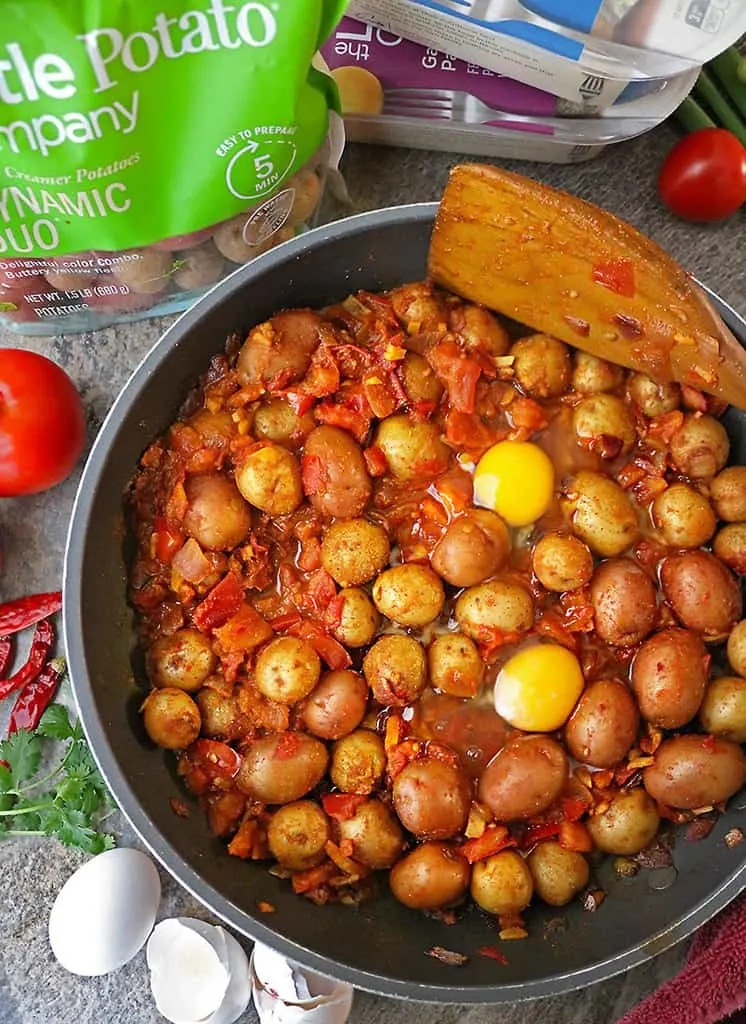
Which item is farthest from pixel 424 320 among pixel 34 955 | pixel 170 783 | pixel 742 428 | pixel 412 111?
pixel 34 955

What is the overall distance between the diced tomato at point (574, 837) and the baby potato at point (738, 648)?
379 mm

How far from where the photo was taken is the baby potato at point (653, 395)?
67.7 inches

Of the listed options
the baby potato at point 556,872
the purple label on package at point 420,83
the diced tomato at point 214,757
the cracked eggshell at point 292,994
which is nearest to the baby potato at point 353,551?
the diced tomato at point 214,757

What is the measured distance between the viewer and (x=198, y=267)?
69.9 inches

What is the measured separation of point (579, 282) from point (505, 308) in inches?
5.8

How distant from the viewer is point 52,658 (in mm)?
1906

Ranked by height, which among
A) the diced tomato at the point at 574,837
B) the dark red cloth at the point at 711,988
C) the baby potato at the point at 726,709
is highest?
the baby potato at the point at 726,709

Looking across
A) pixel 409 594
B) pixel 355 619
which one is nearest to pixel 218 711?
pixel 355 619

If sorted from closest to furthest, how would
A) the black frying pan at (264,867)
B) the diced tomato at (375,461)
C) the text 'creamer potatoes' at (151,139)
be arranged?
1. the text 'creamer potatoes' at (151,139)
2. the black frying pan at (264,867)
3. the diced tomato at (375,461)

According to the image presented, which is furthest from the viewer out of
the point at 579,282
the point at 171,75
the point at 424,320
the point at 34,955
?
the point at 34,955

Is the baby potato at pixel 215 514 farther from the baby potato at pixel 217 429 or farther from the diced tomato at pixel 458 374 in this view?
the diced tomato at pixel 458 374

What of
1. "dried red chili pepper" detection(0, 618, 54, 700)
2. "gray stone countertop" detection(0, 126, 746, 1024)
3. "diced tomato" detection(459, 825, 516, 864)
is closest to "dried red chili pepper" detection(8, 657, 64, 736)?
"dried red chili pepper" detection(0, 618, 54, 700)

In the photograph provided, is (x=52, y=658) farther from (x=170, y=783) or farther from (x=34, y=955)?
(x=34, y=955)

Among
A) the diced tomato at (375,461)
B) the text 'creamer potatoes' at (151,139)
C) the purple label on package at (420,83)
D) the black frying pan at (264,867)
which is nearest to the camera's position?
the text 'creamer potatoes' at (151,139)
